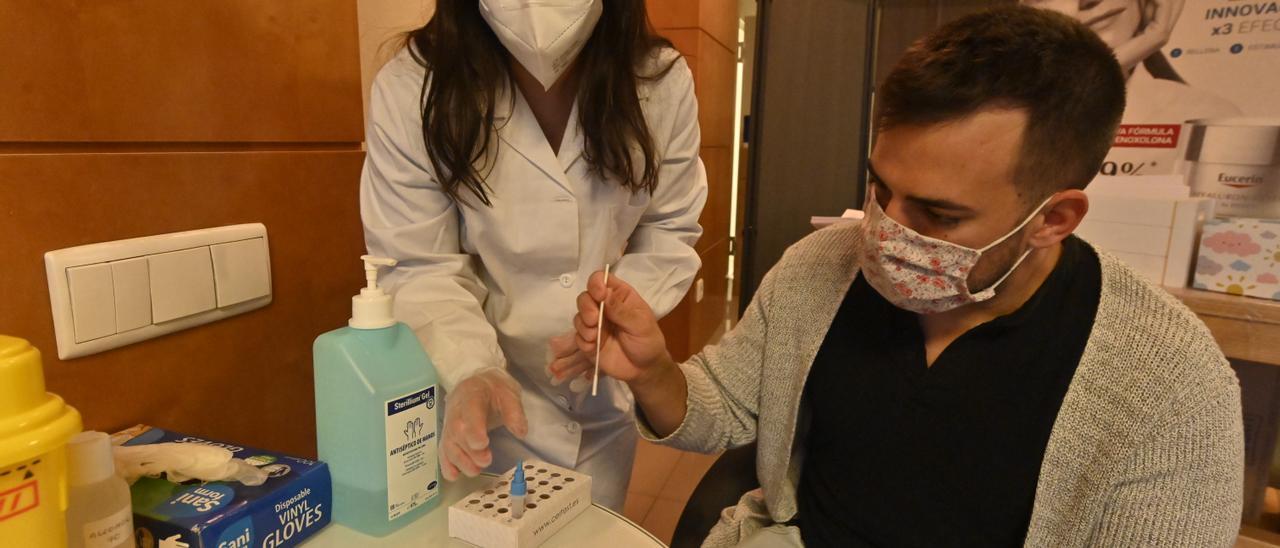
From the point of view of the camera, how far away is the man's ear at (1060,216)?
3.19 feet

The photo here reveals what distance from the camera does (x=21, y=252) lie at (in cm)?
75

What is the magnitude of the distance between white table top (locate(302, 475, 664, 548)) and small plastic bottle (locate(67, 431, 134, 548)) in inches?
7.3

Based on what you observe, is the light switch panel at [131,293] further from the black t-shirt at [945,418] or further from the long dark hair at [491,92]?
the black t-shirt at [945,418]

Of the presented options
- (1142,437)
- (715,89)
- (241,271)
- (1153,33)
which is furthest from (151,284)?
(715,89)

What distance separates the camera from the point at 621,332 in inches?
40.5

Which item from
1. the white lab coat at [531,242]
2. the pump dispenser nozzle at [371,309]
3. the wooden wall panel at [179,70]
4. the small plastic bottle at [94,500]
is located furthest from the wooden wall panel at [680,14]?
the small plastic bottle at [94,500]

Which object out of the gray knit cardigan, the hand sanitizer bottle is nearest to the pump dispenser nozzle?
the hand sanitizer bottle

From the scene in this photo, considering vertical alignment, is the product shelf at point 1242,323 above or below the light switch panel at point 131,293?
below

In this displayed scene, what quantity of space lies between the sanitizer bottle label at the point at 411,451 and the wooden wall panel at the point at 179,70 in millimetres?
431

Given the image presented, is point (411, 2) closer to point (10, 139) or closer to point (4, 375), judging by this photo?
point (10, 139)

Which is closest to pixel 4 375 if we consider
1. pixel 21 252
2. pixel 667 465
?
pixel 21 252

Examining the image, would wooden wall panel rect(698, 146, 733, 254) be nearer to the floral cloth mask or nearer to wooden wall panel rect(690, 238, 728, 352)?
wooden wall panel rect(690, 238, 728, 352)

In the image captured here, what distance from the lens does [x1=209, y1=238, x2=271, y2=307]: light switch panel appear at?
95cm

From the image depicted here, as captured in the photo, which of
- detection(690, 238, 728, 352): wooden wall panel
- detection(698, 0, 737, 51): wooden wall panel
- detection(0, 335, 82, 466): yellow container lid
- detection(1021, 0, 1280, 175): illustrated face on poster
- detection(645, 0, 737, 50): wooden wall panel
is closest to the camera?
detection(0, 335, 82, 466): yellow container lid
